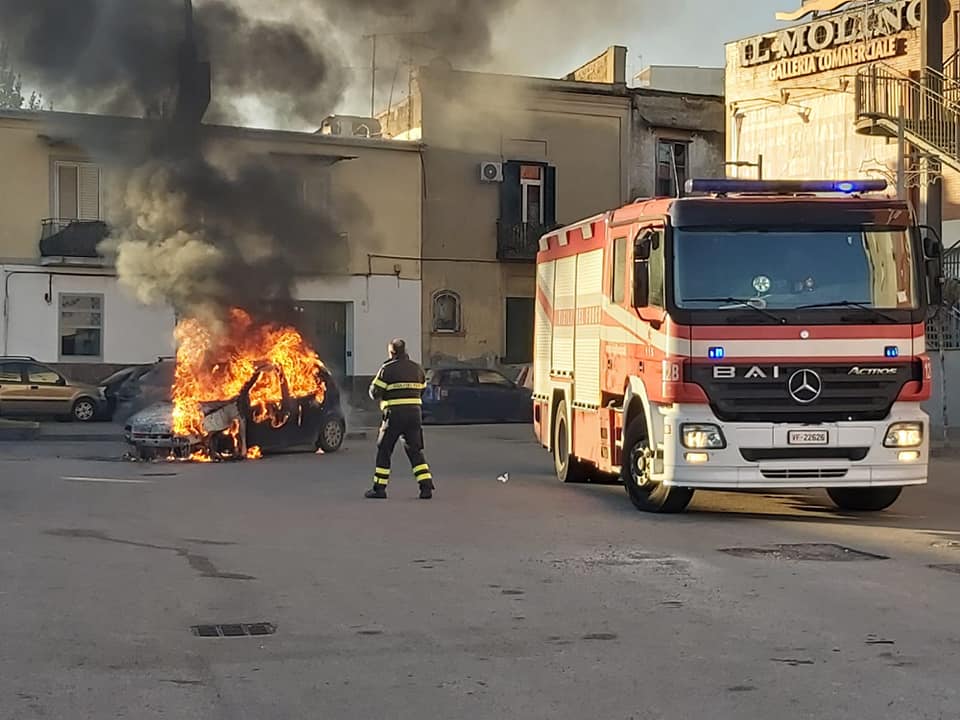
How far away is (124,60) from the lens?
17906 millimetres

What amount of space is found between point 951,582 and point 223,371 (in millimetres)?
12214

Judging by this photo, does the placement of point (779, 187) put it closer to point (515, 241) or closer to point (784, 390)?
point (784, 390)

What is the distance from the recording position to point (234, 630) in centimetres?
724

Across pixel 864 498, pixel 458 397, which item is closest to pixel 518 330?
pixel 458 397

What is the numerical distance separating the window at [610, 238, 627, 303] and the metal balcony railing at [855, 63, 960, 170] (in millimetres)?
10225

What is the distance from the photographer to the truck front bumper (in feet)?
37.1

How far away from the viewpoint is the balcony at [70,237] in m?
29.9

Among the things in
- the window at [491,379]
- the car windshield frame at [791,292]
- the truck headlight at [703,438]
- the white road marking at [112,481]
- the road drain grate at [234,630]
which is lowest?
the road drain grate at [234,630]

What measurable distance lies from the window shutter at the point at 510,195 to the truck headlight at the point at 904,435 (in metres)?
23.1

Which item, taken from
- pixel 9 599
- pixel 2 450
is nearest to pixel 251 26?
pixel 2 450

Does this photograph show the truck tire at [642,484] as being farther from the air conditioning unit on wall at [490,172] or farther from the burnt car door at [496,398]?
the air conditioning unit on wall at [490,172]

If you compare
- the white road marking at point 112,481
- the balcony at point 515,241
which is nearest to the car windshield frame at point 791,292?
the white road marking at point 112,481

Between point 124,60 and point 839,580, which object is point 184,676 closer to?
point 839,580

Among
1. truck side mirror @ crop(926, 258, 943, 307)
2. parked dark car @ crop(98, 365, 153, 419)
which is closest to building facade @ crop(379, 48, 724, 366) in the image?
parked dark car @ crop(98, 365, 153, 419)
